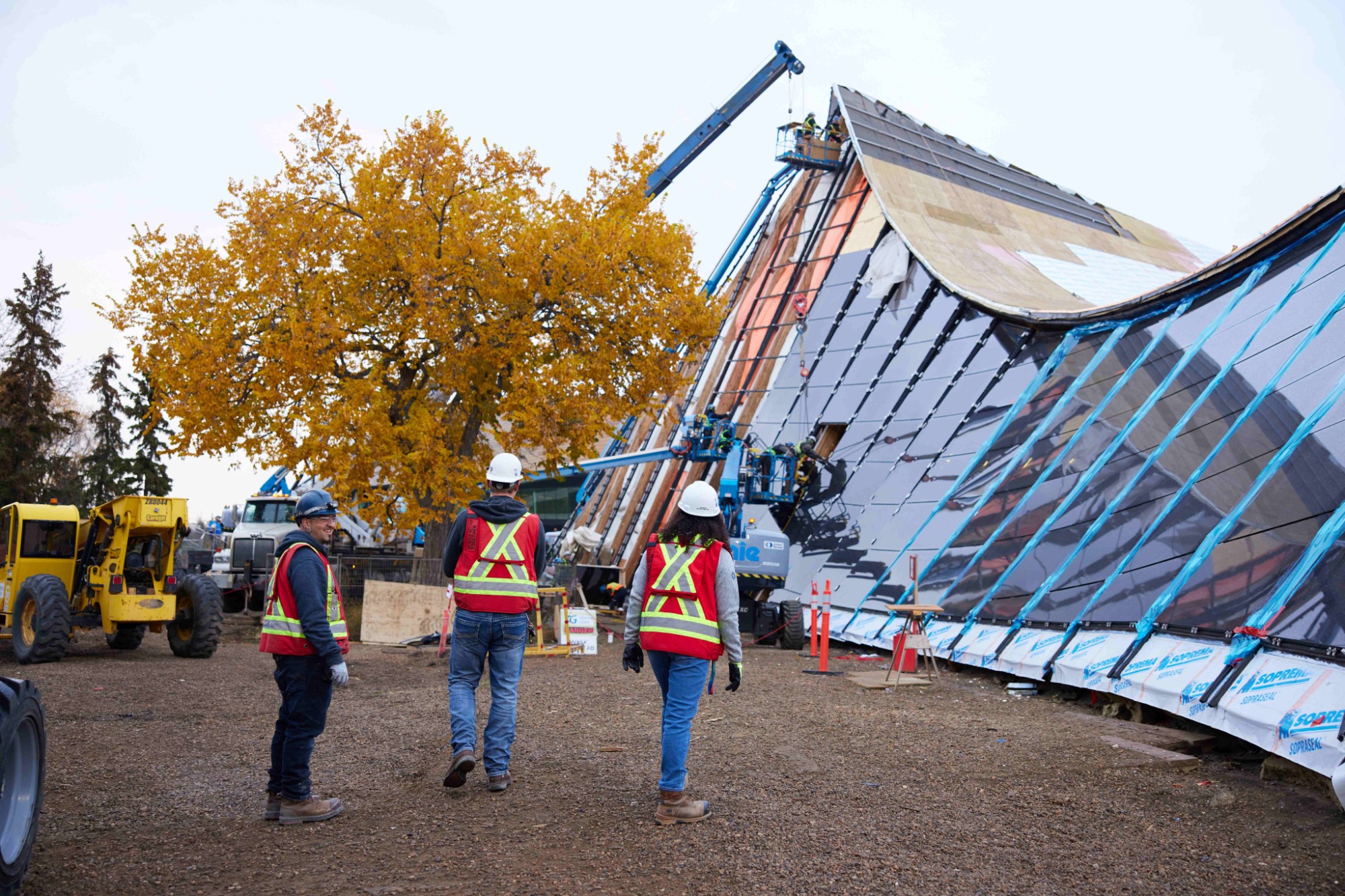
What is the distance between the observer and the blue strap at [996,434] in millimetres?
15867

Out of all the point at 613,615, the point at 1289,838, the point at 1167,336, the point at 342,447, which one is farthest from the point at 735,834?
the point at 613,615

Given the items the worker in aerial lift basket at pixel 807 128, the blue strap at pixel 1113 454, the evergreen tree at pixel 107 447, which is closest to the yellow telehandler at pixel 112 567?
the blue strap at pixel 1113 454

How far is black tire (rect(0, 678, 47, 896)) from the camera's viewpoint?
4293mm

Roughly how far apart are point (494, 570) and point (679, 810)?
1797mm

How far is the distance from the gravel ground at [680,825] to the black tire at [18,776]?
0.31 m

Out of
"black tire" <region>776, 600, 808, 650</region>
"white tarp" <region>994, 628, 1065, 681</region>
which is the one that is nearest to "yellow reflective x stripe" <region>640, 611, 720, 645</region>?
"white tarp" <region>994, 628, 1065, 681</region>

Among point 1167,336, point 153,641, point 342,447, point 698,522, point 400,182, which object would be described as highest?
point 400,182

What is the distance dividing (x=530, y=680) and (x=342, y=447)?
692cm

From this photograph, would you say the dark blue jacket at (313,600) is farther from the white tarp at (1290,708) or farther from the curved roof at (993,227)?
the curved roof at (993,227)

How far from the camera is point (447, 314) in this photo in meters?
18.0

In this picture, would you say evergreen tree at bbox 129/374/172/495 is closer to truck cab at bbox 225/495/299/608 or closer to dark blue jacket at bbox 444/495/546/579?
truck cab at bbox 225/495/299/608

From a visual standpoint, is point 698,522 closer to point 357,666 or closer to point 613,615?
point 357,666

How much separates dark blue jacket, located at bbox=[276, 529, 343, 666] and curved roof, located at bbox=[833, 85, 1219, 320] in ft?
46.6

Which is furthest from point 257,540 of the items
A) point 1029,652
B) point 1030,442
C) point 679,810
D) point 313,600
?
point 679,810
